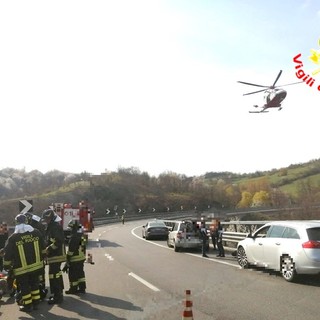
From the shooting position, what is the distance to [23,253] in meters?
8.54

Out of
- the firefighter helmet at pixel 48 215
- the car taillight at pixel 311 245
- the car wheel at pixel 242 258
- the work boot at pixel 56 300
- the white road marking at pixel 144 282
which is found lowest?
the white road marking at pixel 144 282

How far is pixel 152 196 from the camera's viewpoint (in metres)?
115

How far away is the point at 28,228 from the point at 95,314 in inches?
78.6

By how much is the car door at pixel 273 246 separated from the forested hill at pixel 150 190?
7725cm

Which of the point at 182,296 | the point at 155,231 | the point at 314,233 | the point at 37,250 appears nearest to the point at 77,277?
the point at 37,250

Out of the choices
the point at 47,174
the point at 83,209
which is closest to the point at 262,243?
the point at 83,209

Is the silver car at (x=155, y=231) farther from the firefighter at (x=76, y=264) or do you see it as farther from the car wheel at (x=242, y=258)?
the firefighter at (x=76, y=264)

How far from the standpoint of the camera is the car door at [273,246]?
12.2 meters

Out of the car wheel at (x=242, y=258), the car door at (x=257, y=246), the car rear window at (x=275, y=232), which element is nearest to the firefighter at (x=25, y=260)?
the car rear window at (x=275, y=232)

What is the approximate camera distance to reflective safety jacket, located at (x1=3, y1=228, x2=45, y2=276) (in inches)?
333

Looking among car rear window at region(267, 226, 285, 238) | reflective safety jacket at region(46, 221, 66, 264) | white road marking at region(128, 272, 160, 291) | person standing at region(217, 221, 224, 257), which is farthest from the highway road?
person standing at region(217, 221, 224, 257)

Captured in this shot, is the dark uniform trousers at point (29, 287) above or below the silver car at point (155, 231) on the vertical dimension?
below

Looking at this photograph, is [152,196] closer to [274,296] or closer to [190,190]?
[190,190]

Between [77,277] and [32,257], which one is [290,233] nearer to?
[77,277]
